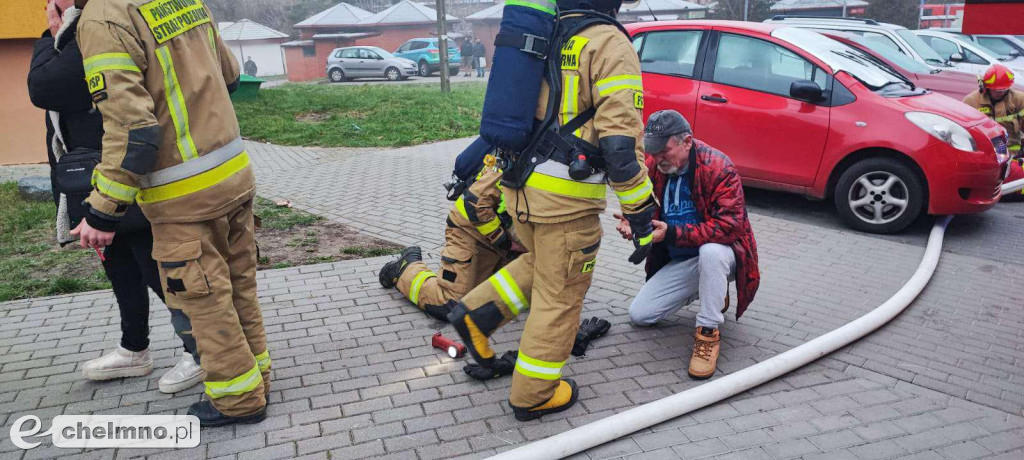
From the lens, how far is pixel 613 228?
22.7 feet

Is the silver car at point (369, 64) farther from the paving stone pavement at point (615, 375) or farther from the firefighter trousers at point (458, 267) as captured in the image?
the firefighter trousers at point (458, 267)

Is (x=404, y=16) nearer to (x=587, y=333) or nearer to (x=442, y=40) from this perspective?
(x=442, y=40)

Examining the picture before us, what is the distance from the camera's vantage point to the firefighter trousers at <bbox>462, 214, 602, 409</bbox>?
332cm

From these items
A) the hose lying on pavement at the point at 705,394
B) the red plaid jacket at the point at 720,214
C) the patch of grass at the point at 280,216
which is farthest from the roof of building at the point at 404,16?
the hose lying on pavement at the point at 705,394

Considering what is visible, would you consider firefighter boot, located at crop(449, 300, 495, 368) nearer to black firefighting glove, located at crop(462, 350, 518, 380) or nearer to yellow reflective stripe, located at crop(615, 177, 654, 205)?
black firefighting glove, located at crop(462, 350, 518, 380)

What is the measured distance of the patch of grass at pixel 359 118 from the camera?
39.0ft

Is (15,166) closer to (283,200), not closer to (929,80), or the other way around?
(283,200)

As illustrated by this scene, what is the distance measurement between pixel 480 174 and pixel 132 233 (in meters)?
1.87

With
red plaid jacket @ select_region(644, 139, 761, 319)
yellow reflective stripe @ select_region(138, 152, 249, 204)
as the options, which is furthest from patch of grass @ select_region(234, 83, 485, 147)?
yellow reflective stripe @ select_region(138, 152, 249, 204)

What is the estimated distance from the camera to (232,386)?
335 cm

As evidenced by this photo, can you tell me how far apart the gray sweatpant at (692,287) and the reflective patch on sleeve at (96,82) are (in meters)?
2.99

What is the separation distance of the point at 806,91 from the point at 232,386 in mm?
5609

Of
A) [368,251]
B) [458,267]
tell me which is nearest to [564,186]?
[458,267]

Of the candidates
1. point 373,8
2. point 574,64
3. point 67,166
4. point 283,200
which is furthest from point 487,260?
point 373,8
